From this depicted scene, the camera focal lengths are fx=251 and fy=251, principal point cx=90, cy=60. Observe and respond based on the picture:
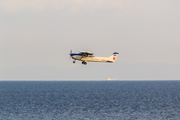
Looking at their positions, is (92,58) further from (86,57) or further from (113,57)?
(113,57)

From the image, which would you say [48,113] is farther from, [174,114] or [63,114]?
[174,114]

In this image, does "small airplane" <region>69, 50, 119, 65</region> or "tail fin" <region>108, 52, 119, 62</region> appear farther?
"tail fin" <region>108, 52, 119, 62</region>

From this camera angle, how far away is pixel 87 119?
90.4 meters

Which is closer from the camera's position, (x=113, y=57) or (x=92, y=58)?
(x=92, y=58)

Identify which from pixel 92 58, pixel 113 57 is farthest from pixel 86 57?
pixel 113 57

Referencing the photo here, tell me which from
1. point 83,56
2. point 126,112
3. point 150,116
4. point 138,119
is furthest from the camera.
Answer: point 126,112

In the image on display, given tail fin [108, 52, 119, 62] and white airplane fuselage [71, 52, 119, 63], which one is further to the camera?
tail fin [108, 52, 119, 62]

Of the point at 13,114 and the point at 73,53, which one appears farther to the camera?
the point at 13,114

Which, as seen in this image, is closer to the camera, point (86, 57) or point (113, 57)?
point (86, 57)

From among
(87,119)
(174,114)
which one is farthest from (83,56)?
(174,114)

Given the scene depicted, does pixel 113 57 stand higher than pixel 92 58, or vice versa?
pixel 113 57

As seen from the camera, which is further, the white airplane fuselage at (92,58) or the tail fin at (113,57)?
the tail fin at (113,57)

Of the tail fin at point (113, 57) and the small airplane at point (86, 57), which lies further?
the tail fin at point (113, 57)

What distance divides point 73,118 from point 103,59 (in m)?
28.1
